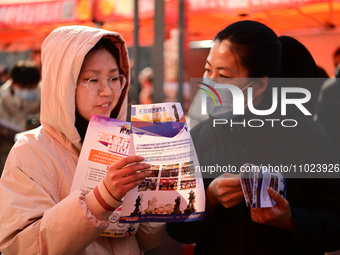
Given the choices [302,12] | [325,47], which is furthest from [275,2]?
[325,47]

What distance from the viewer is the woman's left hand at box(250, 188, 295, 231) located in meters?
1.62

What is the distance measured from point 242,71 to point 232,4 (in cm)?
280

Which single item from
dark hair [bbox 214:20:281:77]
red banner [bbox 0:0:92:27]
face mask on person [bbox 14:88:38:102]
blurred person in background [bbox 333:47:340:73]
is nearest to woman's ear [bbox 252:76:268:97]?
dark hair [bbox 214:20:281:77]

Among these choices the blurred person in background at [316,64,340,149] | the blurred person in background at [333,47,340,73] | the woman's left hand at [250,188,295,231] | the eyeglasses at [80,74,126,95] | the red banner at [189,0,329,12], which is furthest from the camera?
the red banner at [189,0,329,12]

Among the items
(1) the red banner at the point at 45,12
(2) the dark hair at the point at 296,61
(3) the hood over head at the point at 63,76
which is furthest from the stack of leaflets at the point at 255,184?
(1) the red banner at the point at 45,12

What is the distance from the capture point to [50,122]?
1.77m

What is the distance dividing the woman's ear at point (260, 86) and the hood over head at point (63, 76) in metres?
0.68

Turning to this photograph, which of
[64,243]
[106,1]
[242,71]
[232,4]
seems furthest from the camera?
[106,1]

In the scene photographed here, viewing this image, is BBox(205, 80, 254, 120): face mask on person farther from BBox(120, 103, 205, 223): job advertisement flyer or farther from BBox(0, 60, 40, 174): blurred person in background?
BBox(0, 60, 40, 174): blurred person in background

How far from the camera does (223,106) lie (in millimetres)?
1924

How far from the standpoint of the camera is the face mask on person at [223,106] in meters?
1.89

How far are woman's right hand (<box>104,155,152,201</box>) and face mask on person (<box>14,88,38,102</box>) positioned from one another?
373 cm

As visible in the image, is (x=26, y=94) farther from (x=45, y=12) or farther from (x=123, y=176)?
(x=123, y=176)

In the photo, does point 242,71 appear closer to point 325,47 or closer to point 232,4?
point 325,47
